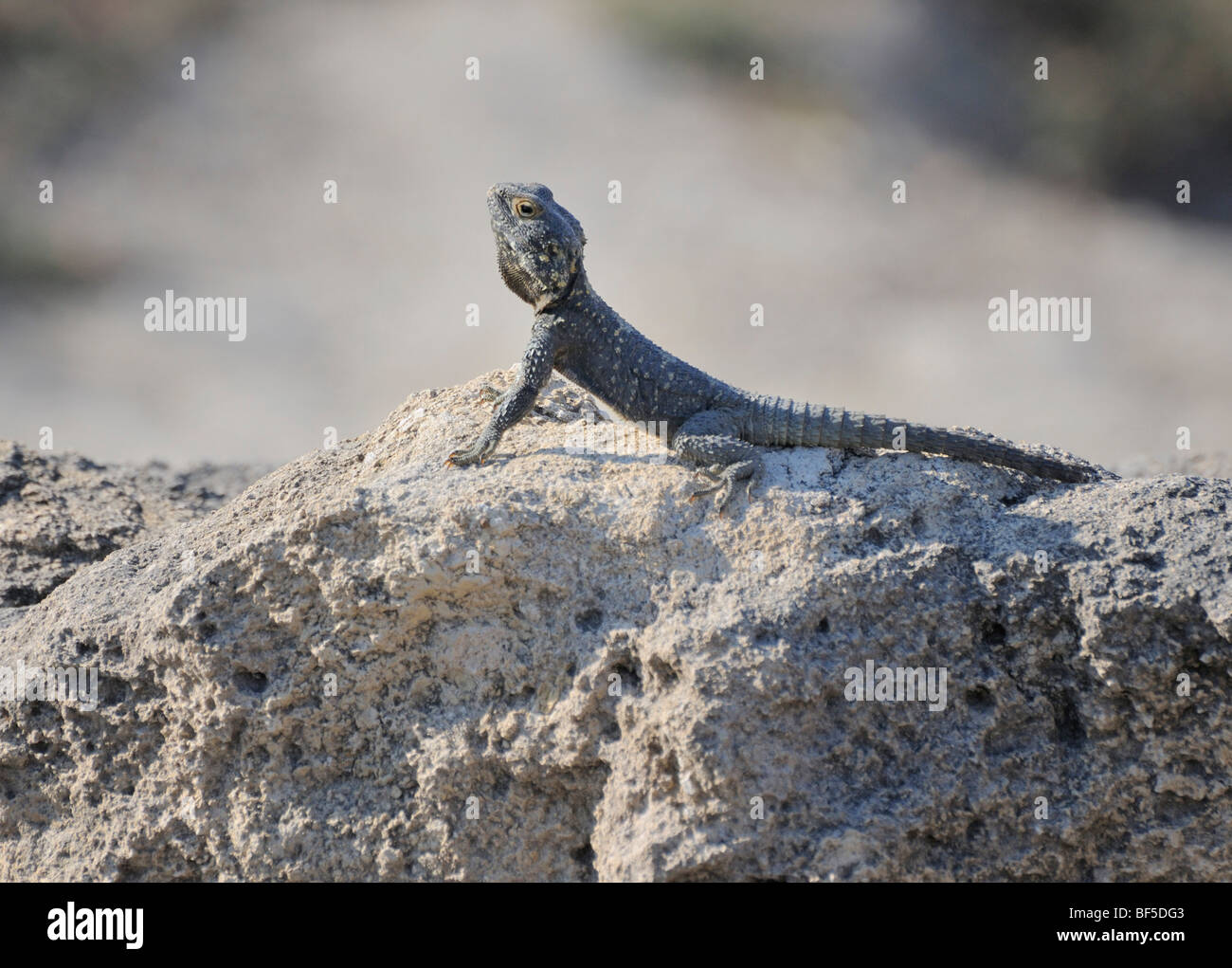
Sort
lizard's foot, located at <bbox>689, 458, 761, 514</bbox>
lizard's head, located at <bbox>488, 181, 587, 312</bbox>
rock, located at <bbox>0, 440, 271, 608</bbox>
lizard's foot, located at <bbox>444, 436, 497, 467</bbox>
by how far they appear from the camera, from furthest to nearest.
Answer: rock, located at <bbox>0, 440, 271, 608</bbox> → lizard's head, located at <bbox>488, 181, 587, 312</bbox> → lizard's foot, located at <bbox>444, 436, 497, 467</bbox> → lizard's foot, located at <bbox>689, 458, 761, 514</bbox>

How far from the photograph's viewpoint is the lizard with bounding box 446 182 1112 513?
483cm

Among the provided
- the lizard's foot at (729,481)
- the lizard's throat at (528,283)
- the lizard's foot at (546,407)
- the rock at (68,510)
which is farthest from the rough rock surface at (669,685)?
the rock at (68,510)

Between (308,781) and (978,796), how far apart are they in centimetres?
260

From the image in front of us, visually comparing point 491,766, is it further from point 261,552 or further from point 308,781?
point 261,552

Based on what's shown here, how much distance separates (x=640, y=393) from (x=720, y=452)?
746 millimetres

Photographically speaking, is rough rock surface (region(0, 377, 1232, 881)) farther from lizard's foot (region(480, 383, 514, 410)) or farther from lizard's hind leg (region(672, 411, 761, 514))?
lizard's foot (region(480, 383, 514, 410))

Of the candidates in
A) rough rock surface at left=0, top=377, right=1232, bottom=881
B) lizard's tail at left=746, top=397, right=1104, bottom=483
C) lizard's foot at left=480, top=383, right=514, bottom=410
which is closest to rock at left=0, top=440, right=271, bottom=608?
rough rock surface at left=0, top=377, right=1232, bottom=881

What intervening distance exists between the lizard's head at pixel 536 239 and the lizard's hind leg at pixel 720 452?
3.33 ft

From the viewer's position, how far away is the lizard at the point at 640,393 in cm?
483

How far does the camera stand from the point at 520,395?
509 cm

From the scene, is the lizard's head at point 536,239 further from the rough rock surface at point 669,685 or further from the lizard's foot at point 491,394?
the rough rock surface at point 669,685

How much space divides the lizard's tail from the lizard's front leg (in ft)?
3.28

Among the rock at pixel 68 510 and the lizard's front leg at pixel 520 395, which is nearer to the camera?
the lizard's front leg at pixel 520 395

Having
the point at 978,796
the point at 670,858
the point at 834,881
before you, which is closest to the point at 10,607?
the point at 670,858
